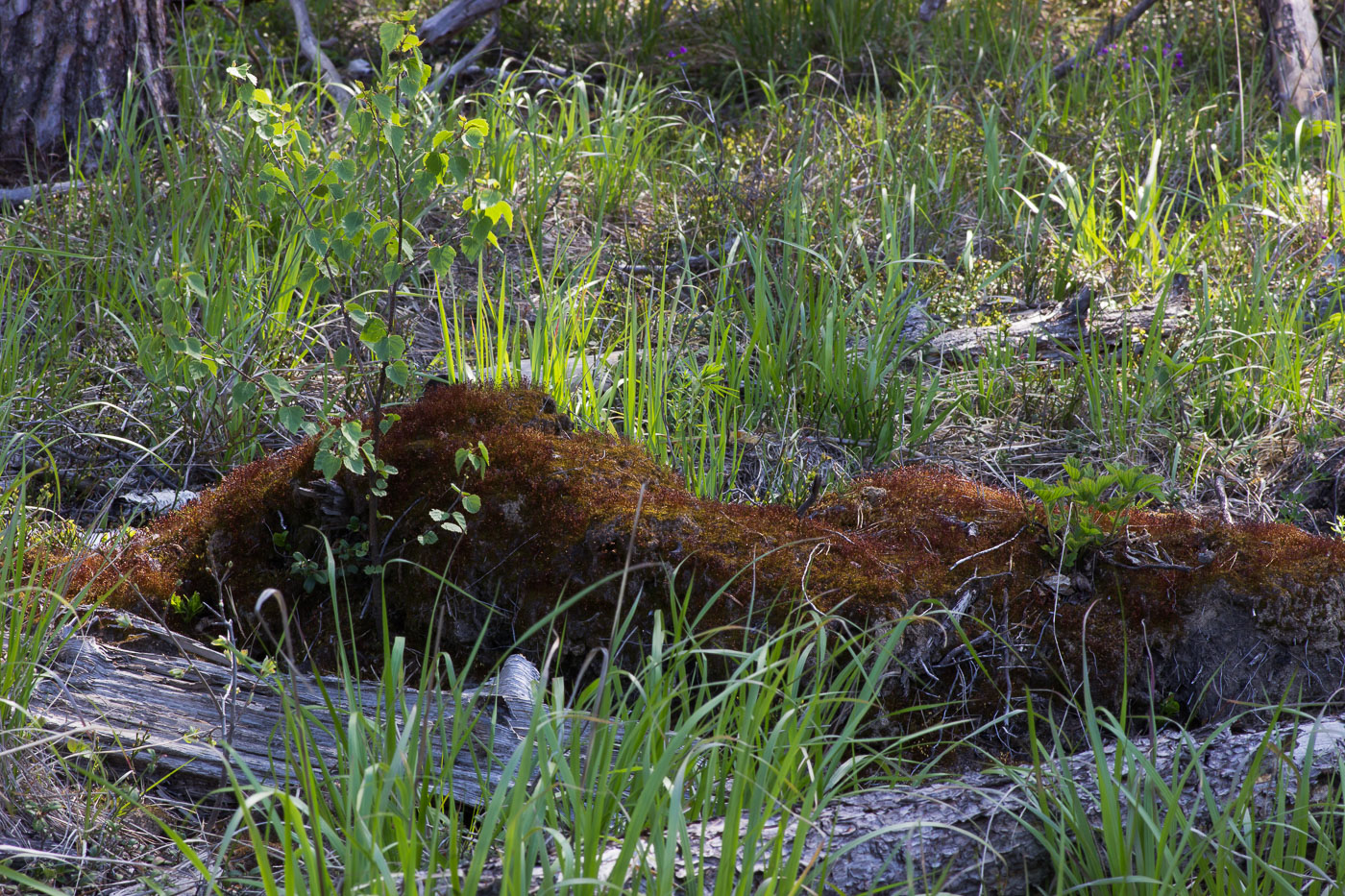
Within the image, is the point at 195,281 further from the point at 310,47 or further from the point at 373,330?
the point at 310,47

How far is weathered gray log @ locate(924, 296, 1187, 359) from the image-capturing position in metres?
3.50

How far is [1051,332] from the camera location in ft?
11.9

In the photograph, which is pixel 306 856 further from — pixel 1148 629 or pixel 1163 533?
pixel 1163 533

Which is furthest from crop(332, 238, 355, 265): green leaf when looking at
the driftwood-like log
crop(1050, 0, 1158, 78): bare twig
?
crop(1050, 0, 1158, 78): bare twig

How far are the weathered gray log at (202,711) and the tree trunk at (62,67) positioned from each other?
311 cm

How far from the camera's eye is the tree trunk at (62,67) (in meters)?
4.25

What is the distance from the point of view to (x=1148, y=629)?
209cm

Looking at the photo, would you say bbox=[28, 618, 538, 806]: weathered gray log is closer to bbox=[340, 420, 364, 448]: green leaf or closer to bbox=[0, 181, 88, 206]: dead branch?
bbox=[340, 420, 364, 448]: green leaf

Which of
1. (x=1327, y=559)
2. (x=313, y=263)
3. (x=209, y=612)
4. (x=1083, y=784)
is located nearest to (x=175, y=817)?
(x=209, y=612)

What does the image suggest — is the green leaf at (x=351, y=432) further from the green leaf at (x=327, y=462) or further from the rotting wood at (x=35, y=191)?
the rotting wood at (x=35, y=191)

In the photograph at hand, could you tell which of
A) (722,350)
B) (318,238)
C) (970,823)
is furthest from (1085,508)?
(318,238)

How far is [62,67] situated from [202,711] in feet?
11.8

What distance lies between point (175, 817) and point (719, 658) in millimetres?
1003

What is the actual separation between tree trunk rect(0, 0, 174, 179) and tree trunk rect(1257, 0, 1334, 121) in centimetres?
519
